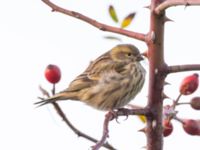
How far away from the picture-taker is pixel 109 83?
6691 millimetres

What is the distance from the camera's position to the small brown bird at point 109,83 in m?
6.23

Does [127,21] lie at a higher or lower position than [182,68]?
higher

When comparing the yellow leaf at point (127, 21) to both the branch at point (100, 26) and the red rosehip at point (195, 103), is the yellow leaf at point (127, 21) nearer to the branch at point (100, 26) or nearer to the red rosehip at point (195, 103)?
the branch at point (100, 26)

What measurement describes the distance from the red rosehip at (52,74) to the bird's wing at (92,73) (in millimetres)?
2322

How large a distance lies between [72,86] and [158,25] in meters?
3.64

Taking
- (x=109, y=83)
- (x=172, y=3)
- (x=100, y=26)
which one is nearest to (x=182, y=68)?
(x=172, y=3)

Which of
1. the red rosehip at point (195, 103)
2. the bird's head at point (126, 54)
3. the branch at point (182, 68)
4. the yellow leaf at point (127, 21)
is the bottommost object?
the red rosehip at point (195, 103)

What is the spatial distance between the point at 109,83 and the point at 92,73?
282 mm

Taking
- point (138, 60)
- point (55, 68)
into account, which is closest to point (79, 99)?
point (138, 60)

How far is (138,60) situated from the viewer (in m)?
7.33

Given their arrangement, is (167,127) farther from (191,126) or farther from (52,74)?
(52,74)

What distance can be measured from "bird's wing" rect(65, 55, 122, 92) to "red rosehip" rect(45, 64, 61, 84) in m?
2.32

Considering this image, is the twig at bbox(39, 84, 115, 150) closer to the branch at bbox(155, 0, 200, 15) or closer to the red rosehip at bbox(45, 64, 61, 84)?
the red rosehip at bbox(45, 64, 61, 84)

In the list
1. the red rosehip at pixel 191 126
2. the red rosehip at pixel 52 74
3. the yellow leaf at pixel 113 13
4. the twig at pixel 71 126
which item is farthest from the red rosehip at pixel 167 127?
the red rosehip at pixel 52 74
